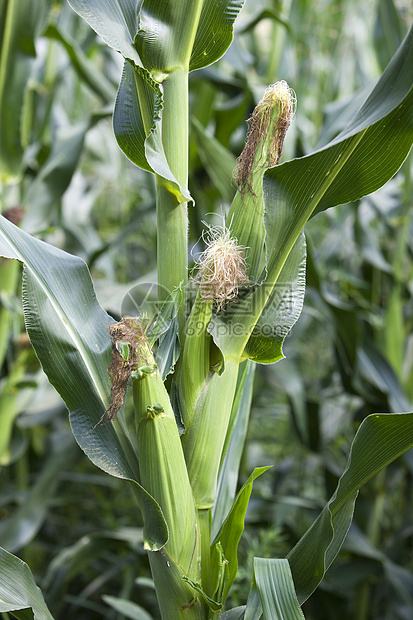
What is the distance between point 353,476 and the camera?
0.51m

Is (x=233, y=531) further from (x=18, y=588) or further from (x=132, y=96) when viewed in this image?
(x=132, y=96)

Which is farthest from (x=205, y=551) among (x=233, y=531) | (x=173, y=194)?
(x=173, y=194)

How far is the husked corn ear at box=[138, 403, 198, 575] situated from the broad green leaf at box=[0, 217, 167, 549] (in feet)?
0.09

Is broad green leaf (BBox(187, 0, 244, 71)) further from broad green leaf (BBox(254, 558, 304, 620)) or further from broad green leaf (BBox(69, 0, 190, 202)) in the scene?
broad green leaf (BBox(254, 558, 304, 620))

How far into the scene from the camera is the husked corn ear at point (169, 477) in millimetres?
465

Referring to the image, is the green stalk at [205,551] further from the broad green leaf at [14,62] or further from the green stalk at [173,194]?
the broad green leaf at [14,62]

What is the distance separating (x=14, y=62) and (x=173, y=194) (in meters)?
0.67

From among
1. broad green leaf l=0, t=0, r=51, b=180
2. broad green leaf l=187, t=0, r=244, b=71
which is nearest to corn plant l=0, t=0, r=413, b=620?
broad green leaf l=187, t=0, r=244, b=71

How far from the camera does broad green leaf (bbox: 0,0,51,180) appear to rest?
3.17ft

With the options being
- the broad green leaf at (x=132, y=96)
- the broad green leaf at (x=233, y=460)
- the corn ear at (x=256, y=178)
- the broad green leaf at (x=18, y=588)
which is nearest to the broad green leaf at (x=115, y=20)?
A: the broad green leaf at (x=132, y=96)

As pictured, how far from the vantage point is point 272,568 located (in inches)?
19.2

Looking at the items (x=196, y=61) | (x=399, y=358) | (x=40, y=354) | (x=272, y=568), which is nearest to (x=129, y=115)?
(x=196, y=61)

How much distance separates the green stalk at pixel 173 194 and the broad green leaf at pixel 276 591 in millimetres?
244

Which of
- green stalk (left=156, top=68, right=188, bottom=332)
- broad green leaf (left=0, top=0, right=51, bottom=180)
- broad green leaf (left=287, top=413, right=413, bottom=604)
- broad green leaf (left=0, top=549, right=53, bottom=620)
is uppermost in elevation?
broad green leaf (left=0, top=0, right=51, bottom=180)
